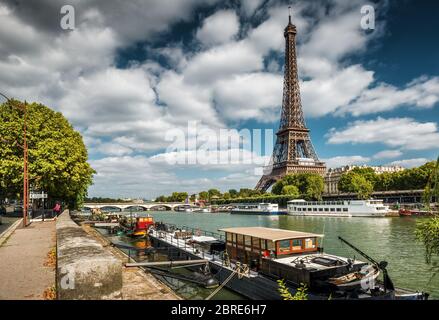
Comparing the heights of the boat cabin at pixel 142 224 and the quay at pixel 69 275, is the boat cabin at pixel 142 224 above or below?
below

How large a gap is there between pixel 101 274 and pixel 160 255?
26.6 metres

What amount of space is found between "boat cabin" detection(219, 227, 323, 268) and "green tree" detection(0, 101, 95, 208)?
2405 centimetres

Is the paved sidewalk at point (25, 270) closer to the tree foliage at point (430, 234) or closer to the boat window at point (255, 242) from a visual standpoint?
the boat window at point (255, 242)

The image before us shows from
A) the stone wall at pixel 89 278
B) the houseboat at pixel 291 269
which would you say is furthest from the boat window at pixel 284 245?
the stone wall at pixel 89 278

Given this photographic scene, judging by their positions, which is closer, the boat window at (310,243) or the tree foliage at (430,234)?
the tree foliage at (430,234)

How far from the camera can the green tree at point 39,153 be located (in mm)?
35281

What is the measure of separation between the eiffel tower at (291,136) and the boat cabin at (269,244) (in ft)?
397

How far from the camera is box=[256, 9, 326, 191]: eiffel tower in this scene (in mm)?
142625

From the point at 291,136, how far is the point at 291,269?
131 meters

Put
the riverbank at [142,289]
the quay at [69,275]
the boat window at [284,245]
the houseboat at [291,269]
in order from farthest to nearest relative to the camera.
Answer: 1. the boat window at [284,245]
2. the houseboat at [291,269]
3. the riverbank at [142,289]
4. the quay at [69,275]

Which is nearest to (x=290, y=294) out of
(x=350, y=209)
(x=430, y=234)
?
(x=430, y=234)

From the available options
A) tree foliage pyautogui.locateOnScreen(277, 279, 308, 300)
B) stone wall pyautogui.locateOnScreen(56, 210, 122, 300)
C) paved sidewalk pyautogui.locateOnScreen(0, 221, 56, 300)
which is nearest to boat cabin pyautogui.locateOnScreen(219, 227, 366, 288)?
tree foliage pyautogui.locateOnScreen(277, 279, 308, 300)

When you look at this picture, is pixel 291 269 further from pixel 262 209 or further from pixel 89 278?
pixel 262 209

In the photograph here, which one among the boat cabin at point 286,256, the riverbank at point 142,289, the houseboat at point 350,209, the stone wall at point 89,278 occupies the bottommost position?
the houseboat at point 350,209
